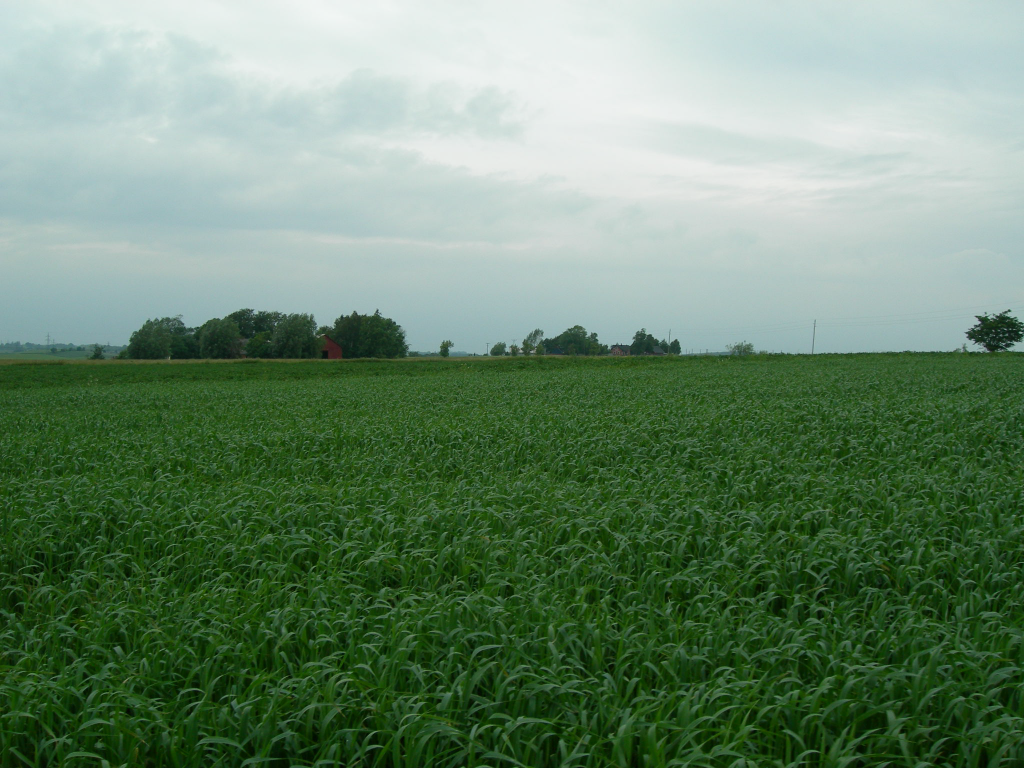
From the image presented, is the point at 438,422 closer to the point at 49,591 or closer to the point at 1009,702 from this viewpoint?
the point at 49,591

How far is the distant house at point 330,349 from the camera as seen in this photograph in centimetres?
8656

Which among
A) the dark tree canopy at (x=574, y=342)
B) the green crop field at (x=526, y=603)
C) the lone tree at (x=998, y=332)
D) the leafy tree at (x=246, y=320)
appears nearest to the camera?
the green crop field at (x=526, y=603)

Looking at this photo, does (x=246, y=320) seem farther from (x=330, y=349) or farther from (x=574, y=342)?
(x=574, y=342)

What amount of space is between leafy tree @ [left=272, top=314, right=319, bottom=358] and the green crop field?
75038 millimetres

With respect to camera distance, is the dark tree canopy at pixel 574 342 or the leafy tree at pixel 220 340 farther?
the dark tree canopy at pixel 574 342

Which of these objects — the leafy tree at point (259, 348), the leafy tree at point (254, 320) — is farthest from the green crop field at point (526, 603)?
the leafy tree at point (254, 320)

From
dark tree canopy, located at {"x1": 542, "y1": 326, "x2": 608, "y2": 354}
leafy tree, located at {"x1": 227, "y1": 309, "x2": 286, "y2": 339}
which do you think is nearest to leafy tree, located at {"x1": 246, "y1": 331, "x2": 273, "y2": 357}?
leafy tree, located at {"x1": 227, "y1": 309, "x2": 286, "y2": 339}

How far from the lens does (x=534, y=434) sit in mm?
11508

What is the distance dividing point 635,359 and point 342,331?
5164 cm

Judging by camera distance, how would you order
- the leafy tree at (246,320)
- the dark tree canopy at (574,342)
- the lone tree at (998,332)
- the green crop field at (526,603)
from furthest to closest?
the dark tree canopy at (574,342) → the leafy tree at (246,320) → the lone tree at (998,332) → the green crop field at (526,603)

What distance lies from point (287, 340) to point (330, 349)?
667 cm

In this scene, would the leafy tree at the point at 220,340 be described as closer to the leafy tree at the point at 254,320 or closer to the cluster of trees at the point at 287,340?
the cluster of trees at the point at 287,340

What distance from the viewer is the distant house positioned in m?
86.6

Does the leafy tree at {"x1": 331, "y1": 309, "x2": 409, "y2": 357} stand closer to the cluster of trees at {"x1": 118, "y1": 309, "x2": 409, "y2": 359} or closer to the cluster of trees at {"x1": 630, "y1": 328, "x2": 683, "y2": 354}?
the cluster of trees at {"x1": 118, "y1": 309, "x2": 409, "y2": 359}
